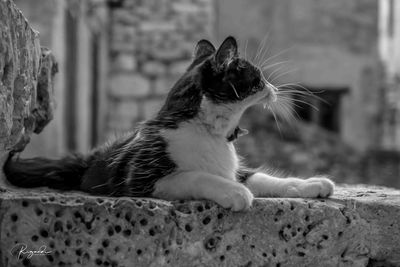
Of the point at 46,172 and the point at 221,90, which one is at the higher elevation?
the point at 221,90

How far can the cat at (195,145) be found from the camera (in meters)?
2.56

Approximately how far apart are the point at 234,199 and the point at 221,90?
1.60ft

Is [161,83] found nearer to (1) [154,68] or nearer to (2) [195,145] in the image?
(1) [154,68]

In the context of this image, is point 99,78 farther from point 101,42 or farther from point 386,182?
point 386,182

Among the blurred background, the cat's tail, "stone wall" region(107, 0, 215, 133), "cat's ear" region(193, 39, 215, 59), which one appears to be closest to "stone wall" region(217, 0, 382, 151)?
the blurred background

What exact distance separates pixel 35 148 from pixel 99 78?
4039 mm

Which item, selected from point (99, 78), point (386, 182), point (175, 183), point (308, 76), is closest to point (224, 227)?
point (175, 183)

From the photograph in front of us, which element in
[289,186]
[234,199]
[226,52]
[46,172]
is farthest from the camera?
[46,172]

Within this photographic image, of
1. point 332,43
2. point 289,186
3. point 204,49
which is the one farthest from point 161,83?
point 289,186

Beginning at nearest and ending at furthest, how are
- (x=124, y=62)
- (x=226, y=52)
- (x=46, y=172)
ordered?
1. (x=226, y=52)
2. (x=46, y=172)
3. (x=124, y=62)

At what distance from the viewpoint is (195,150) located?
8.56 ft

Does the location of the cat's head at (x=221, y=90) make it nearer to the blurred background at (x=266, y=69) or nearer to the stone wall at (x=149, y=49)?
the blurred background at (x=266, y=69)

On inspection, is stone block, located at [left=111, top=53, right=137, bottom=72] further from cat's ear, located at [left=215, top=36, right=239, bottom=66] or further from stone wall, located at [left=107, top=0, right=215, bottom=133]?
cat's ear, located at [left=215, top=36, right=239, bottom=66]

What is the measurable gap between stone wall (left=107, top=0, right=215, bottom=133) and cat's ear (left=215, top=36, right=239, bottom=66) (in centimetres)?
688
